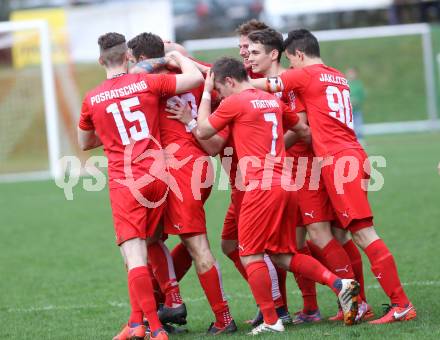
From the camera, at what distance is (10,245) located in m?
12.4

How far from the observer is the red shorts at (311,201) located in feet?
23.9

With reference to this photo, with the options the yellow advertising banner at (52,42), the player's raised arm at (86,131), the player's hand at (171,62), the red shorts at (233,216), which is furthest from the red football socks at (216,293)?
the yellow advertising banner at (52,42)

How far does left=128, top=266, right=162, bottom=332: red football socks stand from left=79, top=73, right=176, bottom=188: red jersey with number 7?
70 centimetres

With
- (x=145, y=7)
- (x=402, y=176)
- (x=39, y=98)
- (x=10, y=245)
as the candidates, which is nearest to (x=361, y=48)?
(x=145, y=7)

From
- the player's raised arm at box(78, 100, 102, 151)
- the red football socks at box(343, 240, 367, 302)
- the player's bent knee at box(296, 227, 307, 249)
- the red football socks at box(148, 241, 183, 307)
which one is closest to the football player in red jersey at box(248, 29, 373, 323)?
the player's bent knee at box(296, 227, 307, 249)

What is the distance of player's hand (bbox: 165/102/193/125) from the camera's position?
7.12m

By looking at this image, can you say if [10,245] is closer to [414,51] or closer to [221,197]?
[221,197]

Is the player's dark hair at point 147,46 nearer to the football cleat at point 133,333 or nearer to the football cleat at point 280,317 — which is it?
the football cleat at point 133,333

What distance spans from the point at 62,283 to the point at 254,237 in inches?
141

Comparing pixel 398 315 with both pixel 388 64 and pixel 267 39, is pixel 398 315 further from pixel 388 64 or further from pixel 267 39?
pixel 388 64

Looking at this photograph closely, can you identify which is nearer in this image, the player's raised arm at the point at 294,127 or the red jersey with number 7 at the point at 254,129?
the red jersey with number 7 at the point at 254,129

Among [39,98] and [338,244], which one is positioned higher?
[338,244]

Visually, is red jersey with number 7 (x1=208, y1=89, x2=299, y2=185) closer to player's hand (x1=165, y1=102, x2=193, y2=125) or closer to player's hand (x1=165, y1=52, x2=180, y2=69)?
player's hand (x1=165, y1=102, x2=193, y2=125)

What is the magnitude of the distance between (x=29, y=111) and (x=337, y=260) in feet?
61.5
